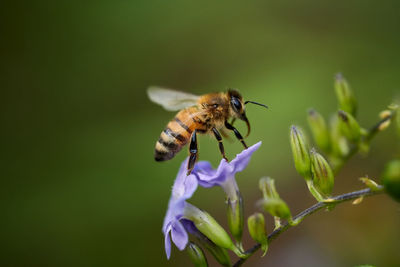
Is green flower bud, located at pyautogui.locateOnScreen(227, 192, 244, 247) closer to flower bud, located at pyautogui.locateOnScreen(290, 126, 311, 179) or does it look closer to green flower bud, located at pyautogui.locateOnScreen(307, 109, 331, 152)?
flower bud, located at pyautogui.locateOnScreen(290, 126, 311, 179)

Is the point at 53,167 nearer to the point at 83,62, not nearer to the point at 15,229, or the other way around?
the point at 15,229

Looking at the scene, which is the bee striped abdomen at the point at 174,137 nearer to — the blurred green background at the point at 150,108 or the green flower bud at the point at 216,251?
the green flower bud at the point at 216,251

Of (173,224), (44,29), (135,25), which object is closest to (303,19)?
(135,25)

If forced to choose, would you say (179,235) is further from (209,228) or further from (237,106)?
(237,106)

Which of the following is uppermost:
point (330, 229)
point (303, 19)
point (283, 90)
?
point (303, 19)

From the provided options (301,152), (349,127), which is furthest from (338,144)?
(301,152)

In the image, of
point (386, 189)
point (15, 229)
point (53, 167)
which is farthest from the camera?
point (53, 167)
